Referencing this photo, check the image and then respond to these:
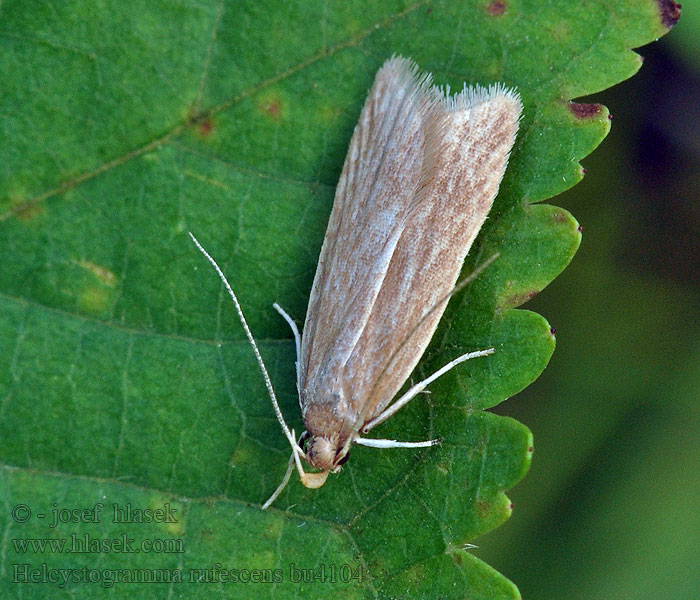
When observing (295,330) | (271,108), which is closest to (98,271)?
(295,330)

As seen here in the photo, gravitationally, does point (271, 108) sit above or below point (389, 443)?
above

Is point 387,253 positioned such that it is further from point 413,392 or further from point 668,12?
point 668,12

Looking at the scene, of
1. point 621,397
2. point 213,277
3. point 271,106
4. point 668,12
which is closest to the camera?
point 668,12

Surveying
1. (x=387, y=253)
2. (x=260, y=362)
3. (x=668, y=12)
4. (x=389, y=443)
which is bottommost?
(x=389, y=443)

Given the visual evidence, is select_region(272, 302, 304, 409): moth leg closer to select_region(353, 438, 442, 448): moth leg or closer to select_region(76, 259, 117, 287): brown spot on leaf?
select_region(353, 438, 442, 448): moth leg

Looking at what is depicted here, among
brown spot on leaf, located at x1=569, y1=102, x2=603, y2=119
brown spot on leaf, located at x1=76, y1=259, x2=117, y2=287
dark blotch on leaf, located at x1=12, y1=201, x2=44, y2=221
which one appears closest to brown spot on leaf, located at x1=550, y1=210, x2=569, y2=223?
brown spot on leaf, located at x1=569, y1=102, x2=603, y2=119

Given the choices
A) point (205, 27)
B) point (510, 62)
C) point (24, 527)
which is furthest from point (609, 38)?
point (24, 527)

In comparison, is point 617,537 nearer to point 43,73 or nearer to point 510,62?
point 510,62
